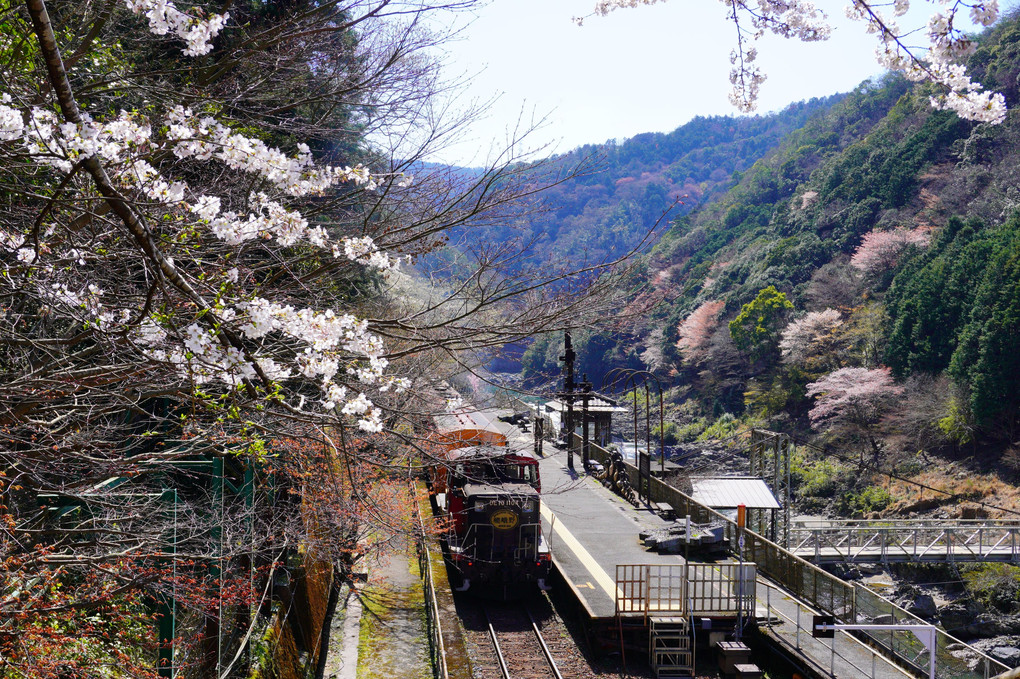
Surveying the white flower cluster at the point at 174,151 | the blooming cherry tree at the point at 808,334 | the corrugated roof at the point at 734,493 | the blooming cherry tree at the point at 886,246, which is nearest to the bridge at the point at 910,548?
the corrugated roof at the point at 734,493

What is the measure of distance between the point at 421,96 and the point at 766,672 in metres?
11.8

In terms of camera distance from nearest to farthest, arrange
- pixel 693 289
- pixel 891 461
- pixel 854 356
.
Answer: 1. pixel 891 461
2. pixel 854 356
3. pixel 693 289

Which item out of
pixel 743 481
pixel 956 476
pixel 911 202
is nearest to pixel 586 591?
pixel 743 481

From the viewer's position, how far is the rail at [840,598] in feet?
39.1

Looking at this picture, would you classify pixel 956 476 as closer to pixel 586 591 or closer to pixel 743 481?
pixel 743 481

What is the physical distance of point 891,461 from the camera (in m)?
36.0

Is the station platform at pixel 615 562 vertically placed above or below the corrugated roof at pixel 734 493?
below

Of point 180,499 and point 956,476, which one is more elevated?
point 180,499

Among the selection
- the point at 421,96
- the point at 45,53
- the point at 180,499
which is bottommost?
the point at 180,499

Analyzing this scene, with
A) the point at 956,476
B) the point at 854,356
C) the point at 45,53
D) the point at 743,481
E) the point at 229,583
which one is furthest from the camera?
the point at 854,356

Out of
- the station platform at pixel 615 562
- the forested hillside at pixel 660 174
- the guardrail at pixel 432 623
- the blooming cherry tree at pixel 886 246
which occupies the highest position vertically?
the forested hillside at pixel 660 174

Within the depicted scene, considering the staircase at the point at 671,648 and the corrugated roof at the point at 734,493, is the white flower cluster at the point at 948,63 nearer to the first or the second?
the staircase at the point at 671,648

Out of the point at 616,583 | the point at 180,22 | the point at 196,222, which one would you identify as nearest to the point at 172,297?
the point at 196,222

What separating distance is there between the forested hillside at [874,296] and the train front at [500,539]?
461 inches
